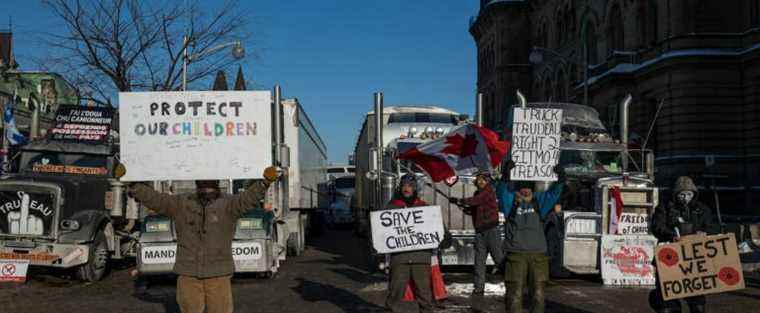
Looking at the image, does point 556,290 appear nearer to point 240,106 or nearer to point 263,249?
point 263,249

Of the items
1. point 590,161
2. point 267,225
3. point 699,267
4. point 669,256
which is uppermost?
point 590,161

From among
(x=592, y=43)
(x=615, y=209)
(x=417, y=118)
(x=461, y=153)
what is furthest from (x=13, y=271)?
(x=592, y=43)

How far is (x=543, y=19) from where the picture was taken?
59.9 meters

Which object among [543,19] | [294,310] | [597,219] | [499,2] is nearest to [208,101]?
[294,310]

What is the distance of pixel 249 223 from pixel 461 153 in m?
Answer: 3.74

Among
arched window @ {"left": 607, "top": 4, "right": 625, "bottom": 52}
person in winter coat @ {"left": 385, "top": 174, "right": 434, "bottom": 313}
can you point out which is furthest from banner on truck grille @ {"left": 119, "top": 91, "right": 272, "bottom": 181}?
arched window @ {"left": 607, "top": 4, "right": 625, "bottom": 52}

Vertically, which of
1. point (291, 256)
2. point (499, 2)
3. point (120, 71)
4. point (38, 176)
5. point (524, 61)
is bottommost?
point (291, 256)

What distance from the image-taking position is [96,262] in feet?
47.6

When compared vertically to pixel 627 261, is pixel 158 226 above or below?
above

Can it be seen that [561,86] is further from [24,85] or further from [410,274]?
[410,274]

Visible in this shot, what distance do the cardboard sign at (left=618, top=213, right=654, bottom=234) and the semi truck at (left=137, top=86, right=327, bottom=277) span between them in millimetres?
5812

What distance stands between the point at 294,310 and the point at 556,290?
4245mm

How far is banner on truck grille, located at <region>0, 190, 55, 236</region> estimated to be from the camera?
1402cm

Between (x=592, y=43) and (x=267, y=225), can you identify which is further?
(x=592, y=43)
